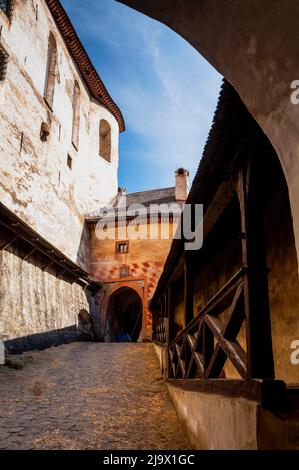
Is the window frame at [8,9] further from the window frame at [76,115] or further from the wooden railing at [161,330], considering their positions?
the wooden railing at [161,330]

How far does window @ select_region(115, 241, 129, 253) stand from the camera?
70.6ft

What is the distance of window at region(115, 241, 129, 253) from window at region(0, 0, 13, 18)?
40.1ft

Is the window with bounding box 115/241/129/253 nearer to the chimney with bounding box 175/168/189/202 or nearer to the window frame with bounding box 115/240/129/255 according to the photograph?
the window frame with bounding box 115/240/129/255

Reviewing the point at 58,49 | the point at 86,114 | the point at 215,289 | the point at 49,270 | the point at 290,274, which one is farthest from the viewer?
the point at 86,114

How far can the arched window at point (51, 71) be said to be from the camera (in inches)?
728


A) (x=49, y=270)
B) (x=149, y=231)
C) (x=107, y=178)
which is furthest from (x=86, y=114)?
(x=49, y=270)

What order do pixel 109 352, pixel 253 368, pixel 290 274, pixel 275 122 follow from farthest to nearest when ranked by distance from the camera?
pixel 109 352
pixel 290 274
pixel 253 368
pixel 275 122

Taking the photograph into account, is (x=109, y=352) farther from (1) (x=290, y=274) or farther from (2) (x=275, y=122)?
(2) (x=275, y=122)

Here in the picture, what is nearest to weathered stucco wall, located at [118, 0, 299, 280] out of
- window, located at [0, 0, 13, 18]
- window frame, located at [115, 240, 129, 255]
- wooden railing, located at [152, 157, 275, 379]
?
wooden railing, located at [152, 157, 275, 379]

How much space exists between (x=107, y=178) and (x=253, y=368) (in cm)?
2418

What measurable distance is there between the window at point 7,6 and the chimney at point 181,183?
1289 cm

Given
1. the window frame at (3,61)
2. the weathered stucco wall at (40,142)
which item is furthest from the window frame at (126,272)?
the window frame at (3,61)

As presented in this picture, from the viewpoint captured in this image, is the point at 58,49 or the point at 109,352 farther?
the point at 58,49

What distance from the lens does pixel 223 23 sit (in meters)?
2.47
